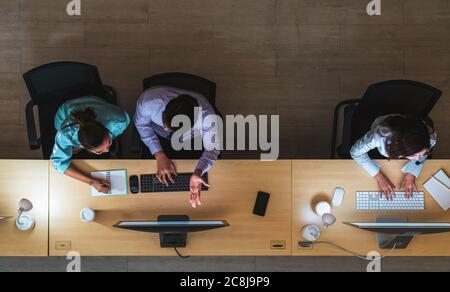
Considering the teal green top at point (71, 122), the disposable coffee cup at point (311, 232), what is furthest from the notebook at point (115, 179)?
the disposable coffee cup at point (311, 232)

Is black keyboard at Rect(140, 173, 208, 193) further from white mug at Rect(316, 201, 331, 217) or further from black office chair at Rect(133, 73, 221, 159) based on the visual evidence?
white mug at Rect(316, 201, 331, 217)

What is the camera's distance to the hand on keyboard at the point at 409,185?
2.24 m

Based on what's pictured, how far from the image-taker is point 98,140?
1.99 meters

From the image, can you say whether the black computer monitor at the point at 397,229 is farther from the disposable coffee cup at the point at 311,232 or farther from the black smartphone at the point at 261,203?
the black smartphone at the point at 261,203

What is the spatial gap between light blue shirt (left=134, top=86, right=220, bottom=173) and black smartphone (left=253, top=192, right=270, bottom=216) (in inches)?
13.3

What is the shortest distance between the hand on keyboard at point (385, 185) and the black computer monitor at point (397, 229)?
0.46 ft

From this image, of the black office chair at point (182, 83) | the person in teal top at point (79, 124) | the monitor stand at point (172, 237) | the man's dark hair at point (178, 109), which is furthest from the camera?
the black office chair at point (182, 83)

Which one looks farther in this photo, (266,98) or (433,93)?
(266,98)

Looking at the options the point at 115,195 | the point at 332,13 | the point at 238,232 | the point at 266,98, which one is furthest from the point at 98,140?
the point at 332,13

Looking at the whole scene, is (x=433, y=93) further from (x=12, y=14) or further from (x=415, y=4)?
(x=12, y=14)

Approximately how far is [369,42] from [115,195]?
2.24 metres

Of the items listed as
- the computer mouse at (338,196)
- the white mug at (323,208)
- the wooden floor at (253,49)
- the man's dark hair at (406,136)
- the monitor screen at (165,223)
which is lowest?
the monitor screen at (165,223)

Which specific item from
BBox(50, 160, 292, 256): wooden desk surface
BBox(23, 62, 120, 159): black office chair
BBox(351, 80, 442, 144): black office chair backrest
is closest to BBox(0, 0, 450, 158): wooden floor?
BBox(23, 62, 120, 159): black office chair

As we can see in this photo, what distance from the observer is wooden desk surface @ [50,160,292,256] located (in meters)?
2.25
